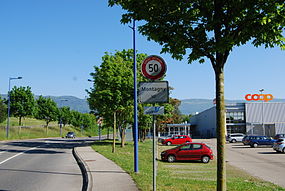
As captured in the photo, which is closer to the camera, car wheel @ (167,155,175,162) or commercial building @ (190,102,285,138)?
car wheel @ (167,155,175,162)

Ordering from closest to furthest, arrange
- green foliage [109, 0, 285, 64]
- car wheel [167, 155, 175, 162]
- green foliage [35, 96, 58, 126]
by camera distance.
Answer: green foliage [109, 0, 285, 64], car wheel [167, 155, 175, 162], green foliage [35, 96, 58, 126]

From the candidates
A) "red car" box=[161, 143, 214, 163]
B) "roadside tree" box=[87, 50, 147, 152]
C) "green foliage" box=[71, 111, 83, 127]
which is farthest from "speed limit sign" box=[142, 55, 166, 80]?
"green foliage" box=[71, 111, 83, 127]

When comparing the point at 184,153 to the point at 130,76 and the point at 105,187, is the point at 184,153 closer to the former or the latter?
the point at 130,76

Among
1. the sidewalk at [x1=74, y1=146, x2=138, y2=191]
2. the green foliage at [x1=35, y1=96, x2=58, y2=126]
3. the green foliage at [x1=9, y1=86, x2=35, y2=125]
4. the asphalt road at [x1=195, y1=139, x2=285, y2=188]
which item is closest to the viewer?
the sidewalk at [x1=74, y1=146, x2=138, y2=191]

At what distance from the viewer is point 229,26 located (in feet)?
20.5

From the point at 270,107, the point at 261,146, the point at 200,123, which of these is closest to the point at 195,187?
the point at 261,146

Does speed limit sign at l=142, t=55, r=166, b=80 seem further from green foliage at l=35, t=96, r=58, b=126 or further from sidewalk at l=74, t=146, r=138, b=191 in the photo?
green foliage at l=35, t=96, r=58, b=126

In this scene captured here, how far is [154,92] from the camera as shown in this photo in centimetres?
752

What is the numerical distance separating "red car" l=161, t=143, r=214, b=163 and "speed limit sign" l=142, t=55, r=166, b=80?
1351 centimetres

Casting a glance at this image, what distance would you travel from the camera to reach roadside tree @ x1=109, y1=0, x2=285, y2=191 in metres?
5.84

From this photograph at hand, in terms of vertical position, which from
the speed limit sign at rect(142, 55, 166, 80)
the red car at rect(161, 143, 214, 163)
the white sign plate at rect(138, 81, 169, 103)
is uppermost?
the speed limit sign at rect(142, 55, 166, 80)

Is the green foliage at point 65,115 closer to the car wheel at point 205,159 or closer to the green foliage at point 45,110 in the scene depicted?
the green foliage at point 45,110

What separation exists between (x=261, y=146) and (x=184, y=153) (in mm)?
20676

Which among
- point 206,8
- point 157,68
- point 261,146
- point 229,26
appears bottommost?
point 261,146
